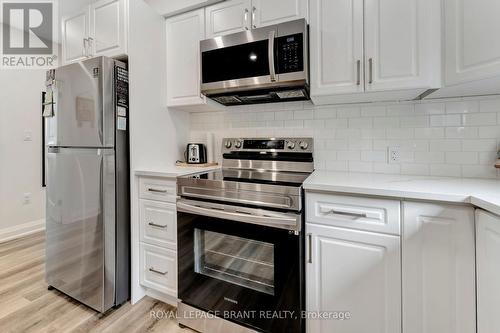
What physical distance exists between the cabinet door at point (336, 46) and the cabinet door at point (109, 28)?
132cm

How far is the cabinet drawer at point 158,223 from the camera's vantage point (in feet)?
5.51

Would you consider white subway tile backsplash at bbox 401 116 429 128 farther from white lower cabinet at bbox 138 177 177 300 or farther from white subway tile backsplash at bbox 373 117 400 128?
white lower cabinet at bbox 138 177 177 300

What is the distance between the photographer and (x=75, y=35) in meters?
2.04

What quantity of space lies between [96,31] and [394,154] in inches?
94.0

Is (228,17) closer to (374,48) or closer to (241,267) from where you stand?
(374,48)

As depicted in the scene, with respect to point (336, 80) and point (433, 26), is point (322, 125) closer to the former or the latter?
point (336, 80)

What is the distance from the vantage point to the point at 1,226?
289cm

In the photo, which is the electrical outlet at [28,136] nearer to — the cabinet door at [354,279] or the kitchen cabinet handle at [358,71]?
the cabinet door at [354,279]

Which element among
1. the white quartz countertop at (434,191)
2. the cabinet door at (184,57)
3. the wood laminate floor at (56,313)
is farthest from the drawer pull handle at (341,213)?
the cabinet door at (184,57)

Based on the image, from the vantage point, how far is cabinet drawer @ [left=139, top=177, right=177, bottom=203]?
166cm

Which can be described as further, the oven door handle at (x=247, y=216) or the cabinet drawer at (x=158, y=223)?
the cabinet drawer at (x=158, y=223)

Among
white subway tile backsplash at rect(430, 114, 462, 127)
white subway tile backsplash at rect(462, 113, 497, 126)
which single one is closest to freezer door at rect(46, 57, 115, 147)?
white subway tile backsplash at rect(430, 114, 462, 127)

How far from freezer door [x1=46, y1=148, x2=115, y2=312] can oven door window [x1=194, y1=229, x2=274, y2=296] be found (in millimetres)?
650

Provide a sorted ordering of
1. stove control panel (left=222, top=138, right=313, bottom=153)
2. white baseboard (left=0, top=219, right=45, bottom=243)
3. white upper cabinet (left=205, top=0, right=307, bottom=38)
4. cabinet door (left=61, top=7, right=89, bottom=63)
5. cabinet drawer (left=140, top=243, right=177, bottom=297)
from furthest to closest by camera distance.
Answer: white baseboard (left=0, top=219, right=45, bottom=243)
cabinet door (left=61, top=7, right=89, bottom=63)
stove control panel (left=222, top=138, right=313, bottom=153)
cabinet drawer (left=140, top=243, right=177, bottom=297)
white upper cabinet (left=205, top=0, right=307, bottom=38)
